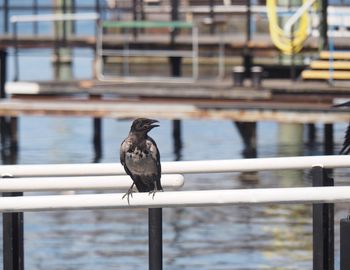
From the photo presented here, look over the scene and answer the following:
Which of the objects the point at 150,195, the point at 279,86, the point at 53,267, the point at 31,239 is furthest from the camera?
the point at 279,86

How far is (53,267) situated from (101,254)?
842 mm

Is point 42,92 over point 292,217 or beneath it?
over

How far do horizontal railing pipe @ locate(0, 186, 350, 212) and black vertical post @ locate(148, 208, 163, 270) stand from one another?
0.31 metres

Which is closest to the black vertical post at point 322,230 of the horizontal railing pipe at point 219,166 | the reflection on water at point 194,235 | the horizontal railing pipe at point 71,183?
the horizontal railing pipe at point 219,166

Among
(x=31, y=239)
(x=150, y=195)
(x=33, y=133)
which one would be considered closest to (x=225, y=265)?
(x=31, y=239)

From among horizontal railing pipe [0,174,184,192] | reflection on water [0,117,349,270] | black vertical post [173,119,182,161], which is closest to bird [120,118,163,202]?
horizontal railing pipe [0,174,184,192]

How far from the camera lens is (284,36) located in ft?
75.3

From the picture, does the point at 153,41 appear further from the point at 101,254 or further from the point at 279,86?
the point at 101,254

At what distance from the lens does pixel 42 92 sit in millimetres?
23109

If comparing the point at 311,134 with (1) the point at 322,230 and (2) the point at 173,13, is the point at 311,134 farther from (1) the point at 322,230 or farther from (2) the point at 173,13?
(1) the point at 322,230

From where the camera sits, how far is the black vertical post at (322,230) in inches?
277

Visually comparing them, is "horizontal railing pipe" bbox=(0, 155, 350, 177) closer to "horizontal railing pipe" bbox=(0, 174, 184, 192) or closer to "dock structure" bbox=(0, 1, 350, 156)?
"horizontal railing pipe" bbox=(0, 174, 184, 192)

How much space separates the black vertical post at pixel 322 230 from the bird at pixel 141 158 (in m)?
0.82

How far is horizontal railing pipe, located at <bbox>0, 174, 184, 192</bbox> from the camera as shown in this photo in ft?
21.7
